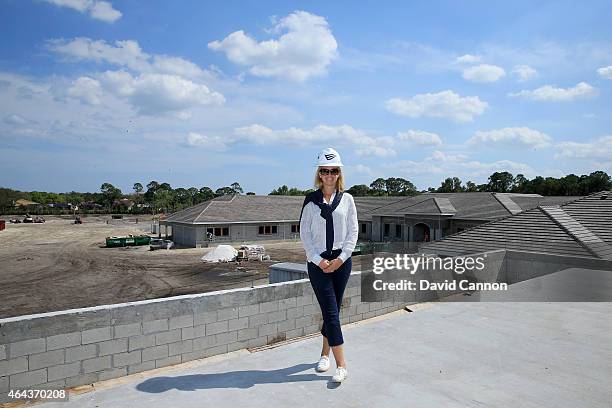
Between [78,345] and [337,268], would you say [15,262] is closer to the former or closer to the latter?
[78,345]

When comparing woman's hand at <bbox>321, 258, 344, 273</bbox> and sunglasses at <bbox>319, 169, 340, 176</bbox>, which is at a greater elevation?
sunglasses at <bbox>319, 169, 340, 176</bbox>

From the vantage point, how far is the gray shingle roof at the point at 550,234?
36.1 feet

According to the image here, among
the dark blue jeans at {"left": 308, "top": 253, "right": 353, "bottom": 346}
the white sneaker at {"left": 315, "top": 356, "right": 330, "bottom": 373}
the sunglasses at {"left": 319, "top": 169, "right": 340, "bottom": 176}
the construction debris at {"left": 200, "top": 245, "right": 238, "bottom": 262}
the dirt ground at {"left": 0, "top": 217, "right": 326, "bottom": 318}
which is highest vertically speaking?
the sunglasses at {"left": 319, "top": 169, "right": 340, "bottom": 176}

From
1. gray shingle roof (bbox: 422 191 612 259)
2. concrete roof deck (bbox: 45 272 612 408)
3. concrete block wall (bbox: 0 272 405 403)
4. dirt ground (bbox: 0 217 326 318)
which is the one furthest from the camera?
dirt ground (bbox: 0 217 326 318)

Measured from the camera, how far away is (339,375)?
4156mm

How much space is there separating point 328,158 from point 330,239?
893 mm

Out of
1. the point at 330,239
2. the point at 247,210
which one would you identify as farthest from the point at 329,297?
the point at 247,210

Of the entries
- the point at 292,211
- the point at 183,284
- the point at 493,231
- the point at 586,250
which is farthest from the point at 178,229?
the point at 586,250

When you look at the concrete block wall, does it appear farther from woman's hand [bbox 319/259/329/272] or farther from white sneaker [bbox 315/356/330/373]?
woman's hand [bbox 319/259/329/272]

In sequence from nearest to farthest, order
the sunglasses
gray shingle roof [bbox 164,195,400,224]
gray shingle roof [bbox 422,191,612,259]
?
the sunglasses
gray shingle roof [bbox 422,191,612,259]
gray shingle roof [bbox 164,195,400,224]

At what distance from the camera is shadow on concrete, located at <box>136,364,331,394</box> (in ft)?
13.6

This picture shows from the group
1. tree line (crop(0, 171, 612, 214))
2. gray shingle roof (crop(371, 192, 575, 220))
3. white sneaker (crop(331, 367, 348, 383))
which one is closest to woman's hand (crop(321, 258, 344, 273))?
white sneaker (crop(331, 367, 348, 383))

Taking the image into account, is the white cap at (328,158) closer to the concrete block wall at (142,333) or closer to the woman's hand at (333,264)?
the woman's hand at (333,264)

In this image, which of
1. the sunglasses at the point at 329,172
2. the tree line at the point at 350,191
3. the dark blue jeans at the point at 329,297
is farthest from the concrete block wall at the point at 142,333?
the tree line at the point at 350,191
